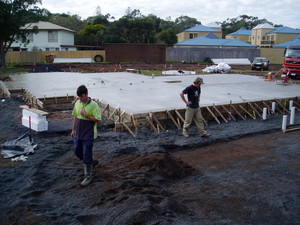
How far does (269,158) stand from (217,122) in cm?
338

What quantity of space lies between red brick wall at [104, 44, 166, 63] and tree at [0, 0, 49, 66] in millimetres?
10155

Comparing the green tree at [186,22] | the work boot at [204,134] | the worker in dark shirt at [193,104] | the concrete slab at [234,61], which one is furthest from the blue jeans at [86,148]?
the green tree at [186,22]

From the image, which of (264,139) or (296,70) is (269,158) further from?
(296,70)

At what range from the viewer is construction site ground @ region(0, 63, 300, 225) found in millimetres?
4820

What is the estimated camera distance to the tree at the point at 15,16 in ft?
109

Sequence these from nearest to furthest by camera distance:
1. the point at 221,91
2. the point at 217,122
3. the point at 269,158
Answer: the point at 269,158
the point at 217,122
the point at 221,91

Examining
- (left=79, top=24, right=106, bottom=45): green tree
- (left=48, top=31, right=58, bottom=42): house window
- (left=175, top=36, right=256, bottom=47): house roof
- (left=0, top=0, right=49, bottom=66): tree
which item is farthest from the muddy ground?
(left=79, top=24, right=106, bottom=45): green tree

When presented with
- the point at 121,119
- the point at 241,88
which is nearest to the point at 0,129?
the point at 121,119

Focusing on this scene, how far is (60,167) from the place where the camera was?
684 centimetres

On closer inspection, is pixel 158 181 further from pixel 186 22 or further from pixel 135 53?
pixel 186 22

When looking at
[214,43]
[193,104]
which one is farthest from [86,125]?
[214,43]

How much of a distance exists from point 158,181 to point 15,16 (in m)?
33.5

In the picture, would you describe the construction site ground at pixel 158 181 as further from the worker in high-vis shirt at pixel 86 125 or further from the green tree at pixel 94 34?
the green tree at pixel 94 34

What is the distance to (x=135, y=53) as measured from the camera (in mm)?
44250
